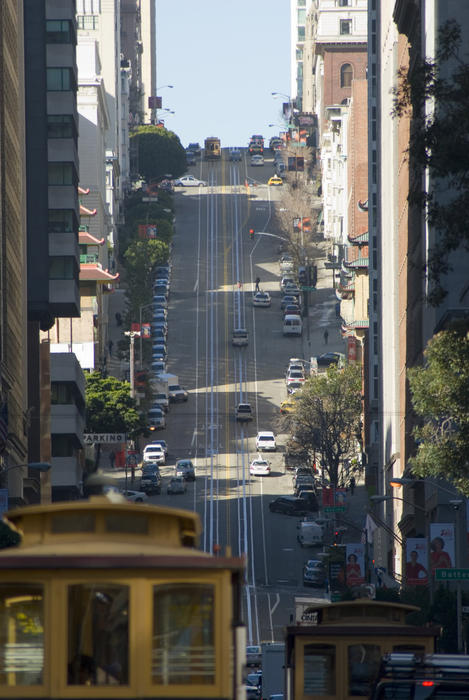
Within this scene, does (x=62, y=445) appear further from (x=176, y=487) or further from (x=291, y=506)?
(x=291, y=506)

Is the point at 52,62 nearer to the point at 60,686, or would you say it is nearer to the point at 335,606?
the point at 335,606

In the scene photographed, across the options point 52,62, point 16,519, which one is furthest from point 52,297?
point 16,519

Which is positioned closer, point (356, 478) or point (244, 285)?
point (356, 478)

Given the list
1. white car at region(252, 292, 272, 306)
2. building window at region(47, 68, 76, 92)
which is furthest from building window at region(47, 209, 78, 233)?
white car at region(252, 292, 272, 306)

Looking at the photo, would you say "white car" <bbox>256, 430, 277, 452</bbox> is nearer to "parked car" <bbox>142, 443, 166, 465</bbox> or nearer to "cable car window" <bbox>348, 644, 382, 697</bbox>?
"parked car" <bbox>142, 443, 166, 465</bbox>

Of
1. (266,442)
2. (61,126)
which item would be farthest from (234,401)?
(61,126)

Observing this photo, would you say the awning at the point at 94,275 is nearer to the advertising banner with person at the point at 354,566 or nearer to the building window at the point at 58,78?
the building window at the point at 58,78
